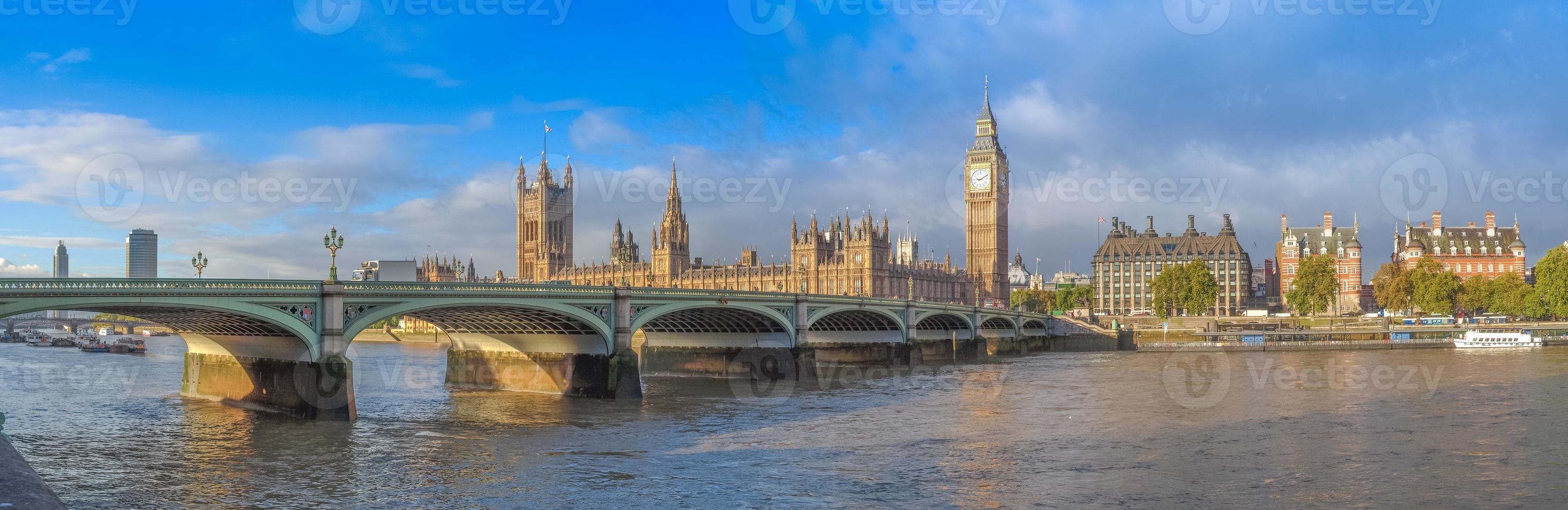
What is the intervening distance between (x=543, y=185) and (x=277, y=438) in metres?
158

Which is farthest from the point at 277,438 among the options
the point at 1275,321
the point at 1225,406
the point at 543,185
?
the point at 543,185

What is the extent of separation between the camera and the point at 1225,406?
44875 millimetres

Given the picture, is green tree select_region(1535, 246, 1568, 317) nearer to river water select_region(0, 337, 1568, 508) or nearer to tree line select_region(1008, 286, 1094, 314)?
river water select_region(0, 337, 1568, 508)

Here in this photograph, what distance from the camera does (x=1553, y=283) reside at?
100125 millimetres

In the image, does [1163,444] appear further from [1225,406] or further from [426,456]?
[426,456]

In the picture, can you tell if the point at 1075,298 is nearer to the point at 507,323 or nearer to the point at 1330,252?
the point at 1330,252

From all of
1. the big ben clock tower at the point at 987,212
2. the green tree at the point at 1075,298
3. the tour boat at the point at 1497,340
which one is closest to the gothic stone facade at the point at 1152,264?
the green tree at the point at 1075,298

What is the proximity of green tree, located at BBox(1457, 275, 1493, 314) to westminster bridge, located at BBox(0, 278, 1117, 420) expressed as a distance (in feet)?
220

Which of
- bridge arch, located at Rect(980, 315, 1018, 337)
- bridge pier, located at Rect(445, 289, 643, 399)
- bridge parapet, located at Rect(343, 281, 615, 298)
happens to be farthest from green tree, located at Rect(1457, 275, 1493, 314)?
bridge parapet, located at Rect(343, 281, 615, 298)

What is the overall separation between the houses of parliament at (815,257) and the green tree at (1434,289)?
4375 cm

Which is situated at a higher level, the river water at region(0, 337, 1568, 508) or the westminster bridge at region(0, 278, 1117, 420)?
the westminster bridge at region(0, 278, 1117, 420)

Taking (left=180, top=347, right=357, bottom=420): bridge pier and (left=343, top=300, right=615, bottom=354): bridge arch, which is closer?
(left=180, top=347, right=357, bottom=420): bridge pier

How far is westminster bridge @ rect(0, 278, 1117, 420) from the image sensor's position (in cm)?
3569

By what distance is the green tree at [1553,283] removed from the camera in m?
98.4
